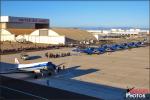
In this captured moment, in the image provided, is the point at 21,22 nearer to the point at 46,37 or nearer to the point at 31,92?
the point at 46,37

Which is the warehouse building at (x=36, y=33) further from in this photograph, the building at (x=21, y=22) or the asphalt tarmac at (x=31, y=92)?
the asphalt tarmac at (x=31, y=92)

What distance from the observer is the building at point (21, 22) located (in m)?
135

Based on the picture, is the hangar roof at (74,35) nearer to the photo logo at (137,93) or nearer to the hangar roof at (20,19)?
the hangar roof at (20,19)

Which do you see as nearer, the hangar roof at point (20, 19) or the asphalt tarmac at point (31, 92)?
the asphalt tarmac at point (31, 92)

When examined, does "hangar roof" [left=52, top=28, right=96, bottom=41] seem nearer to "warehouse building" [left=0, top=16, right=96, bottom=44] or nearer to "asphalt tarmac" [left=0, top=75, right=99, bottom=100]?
"warehouse building" [left=0, top=16, right=96, bottom=44]

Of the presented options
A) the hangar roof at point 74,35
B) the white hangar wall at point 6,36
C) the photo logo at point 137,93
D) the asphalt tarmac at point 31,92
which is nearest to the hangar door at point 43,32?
the hangar roof at point 74,35

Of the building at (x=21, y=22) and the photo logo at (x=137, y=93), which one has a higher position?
the building at (x=21, y=22)

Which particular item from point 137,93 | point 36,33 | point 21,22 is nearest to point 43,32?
point 36,33

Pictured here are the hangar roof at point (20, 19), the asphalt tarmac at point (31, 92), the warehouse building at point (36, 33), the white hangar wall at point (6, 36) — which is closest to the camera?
the asphalt tarmac at point (31, 92)

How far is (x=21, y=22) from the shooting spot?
461 ft

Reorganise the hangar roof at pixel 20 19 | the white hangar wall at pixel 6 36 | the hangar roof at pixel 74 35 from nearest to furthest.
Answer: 1. the white hangar wall at pixel 6 36
2. the hangar roof at pixel 74 35
3. the hangar roof at pixel 20 19

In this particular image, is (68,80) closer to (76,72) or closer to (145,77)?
(76,72)

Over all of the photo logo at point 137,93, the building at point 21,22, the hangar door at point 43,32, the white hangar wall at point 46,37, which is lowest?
the photo logo at point 137,93

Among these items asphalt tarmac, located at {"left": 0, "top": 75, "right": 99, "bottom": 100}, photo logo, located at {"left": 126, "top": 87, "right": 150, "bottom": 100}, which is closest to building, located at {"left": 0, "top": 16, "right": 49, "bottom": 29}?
asphalt tarmac, located at {"left": 0, "top": 75, "right": 99, "bottom": 100}
